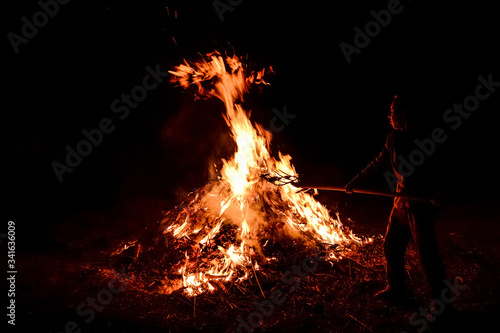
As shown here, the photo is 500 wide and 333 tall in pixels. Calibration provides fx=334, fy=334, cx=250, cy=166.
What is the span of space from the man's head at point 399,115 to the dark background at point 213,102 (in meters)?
6.22

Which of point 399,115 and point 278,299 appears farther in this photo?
point 278,299

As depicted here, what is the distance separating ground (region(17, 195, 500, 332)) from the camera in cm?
400

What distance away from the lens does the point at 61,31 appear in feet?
41.2

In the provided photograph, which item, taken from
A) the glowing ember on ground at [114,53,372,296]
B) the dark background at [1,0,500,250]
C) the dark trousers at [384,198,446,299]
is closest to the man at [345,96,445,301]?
the dark trousers at [384,198,446,299]

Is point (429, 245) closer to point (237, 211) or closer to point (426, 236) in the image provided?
point (426, 236)

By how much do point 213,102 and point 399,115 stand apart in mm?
9352

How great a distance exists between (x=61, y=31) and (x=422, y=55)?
1294cm

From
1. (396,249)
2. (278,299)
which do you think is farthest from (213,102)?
(396,249)

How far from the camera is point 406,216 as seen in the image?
4.02 meters

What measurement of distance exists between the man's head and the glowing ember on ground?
2.32m

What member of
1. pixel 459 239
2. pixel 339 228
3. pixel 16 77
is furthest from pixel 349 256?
pixel 16 77

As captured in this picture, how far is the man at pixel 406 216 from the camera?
12.5ft

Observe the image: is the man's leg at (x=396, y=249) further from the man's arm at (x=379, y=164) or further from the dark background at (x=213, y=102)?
the dark background at (x=213, y=102)

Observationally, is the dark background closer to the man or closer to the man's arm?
the man's arm
